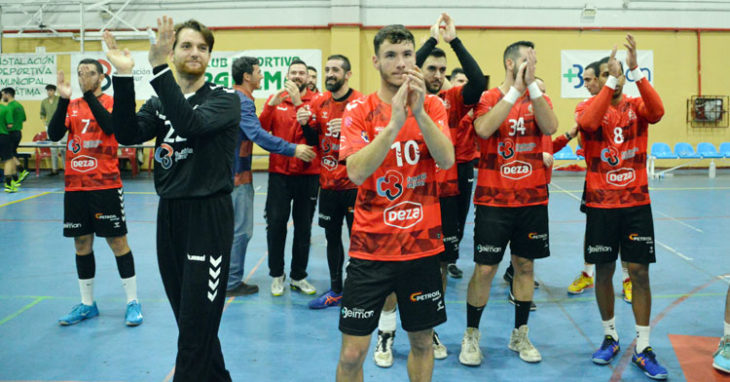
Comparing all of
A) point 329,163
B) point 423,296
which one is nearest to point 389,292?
point 423,296

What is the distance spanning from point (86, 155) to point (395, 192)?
347cm

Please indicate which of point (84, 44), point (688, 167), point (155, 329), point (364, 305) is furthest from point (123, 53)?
point (688, 167)

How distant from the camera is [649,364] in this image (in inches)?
166

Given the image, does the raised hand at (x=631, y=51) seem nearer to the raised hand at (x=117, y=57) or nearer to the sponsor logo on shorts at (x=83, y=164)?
the raised hand at (x=117, y=57)

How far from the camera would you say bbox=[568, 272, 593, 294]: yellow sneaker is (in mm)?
6219

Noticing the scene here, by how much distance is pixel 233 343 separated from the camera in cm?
492

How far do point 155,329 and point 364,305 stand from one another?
2.90 metres


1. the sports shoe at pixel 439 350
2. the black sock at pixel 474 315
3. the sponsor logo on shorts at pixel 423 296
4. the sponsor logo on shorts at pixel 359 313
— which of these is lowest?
the sports shoe at pixel 439 350

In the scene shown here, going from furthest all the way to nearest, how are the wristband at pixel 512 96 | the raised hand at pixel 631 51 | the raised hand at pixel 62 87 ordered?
the raised hand at pixel 62 87 → the raised hand at pixel 631 51 → the wristband at pixel 512 96

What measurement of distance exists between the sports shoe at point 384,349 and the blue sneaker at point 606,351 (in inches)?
60.2

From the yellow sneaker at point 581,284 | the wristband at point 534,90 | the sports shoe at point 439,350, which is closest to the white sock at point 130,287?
the sports shoe at point 439,350

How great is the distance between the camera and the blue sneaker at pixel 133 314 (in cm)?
531

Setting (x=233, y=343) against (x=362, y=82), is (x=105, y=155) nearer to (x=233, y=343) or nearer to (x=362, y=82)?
(x=233, y=343)

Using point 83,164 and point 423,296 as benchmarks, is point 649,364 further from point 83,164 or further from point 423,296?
point 83,164
